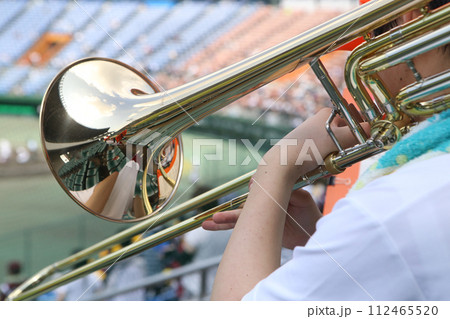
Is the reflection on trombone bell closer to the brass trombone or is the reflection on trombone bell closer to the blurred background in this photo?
the brass trombone

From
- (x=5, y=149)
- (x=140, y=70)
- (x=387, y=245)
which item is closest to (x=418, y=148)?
(x=387, y=245)

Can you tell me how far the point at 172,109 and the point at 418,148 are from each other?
0.37 m

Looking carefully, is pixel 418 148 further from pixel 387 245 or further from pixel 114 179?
pixel 114 179

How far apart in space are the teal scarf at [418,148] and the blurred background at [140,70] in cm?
296

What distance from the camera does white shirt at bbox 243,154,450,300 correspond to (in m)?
0.40

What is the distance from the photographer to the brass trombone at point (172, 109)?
24.3 inches

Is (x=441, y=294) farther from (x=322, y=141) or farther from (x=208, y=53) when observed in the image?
(x=208, y=53)

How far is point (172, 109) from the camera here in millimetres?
731

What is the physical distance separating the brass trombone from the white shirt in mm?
214

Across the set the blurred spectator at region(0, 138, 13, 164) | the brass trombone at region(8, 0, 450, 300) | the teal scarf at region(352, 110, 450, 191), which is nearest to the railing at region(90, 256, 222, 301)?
the brass trombone at region(8, 0, 450, 300)

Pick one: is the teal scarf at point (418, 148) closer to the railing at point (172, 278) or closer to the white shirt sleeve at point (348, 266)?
the white shirt sleeve at point (348, 266)

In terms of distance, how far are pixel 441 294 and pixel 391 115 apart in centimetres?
30

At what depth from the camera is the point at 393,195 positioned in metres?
0.41
